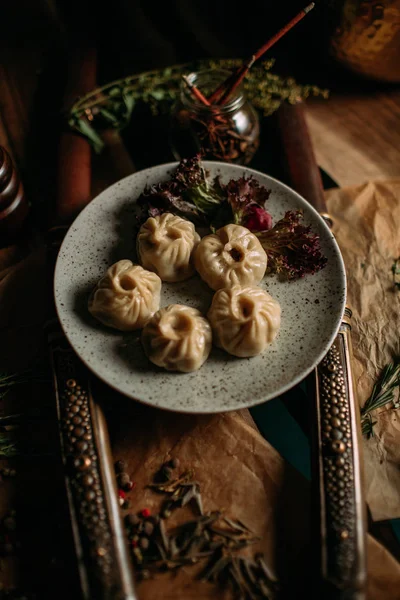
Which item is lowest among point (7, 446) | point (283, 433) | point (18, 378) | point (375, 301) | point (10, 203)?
point (283, 433)

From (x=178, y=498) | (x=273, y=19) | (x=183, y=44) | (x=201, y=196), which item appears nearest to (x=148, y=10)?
(x=183, y=44)

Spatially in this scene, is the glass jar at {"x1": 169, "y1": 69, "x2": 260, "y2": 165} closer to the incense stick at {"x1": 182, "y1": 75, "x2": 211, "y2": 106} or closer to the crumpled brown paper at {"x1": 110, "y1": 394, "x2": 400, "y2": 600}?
the incense stick at {"x1": 182, "y1": 75, "x2": 211, "y2": 106}

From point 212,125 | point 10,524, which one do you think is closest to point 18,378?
point 10,524

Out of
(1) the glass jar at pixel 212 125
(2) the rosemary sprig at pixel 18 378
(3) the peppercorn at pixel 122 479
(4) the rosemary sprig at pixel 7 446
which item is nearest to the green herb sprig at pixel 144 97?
(1) the glass jar at pixel 212 125

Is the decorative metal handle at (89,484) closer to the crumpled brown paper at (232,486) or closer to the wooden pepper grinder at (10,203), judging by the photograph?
the crumpled brown paper at (232,486)

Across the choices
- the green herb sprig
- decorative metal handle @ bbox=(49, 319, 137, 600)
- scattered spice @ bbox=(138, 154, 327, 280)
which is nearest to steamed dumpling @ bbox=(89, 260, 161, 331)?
decorative metal handle @ bbox=(49, 319, 137, 600)

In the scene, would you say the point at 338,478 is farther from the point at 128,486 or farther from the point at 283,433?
the point at 128,486

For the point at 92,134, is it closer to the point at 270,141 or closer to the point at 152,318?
the point at 270,141
